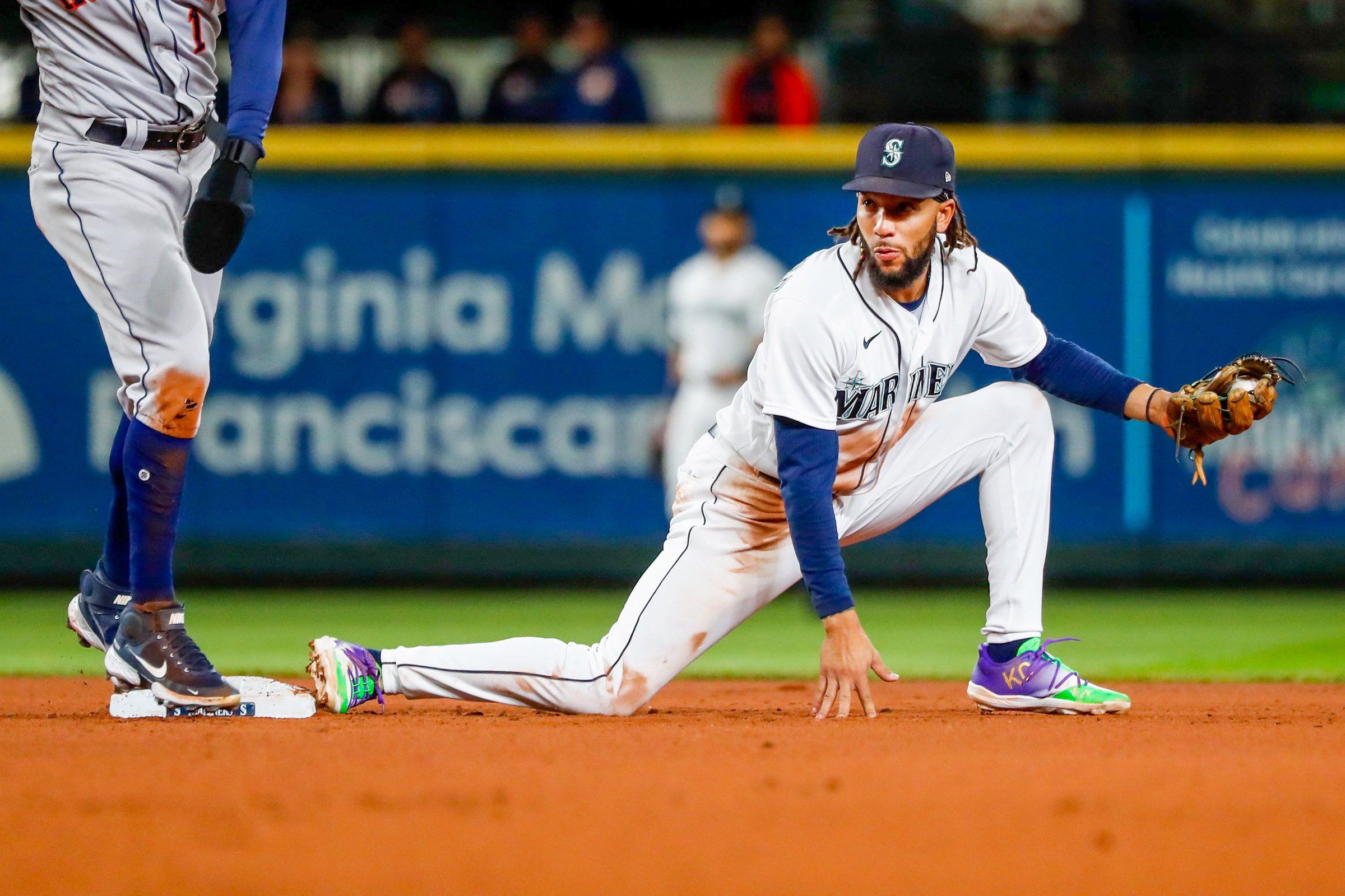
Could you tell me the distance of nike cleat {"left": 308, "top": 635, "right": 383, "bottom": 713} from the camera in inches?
169

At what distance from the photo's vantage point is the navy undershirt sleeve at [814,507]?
399 centimetres

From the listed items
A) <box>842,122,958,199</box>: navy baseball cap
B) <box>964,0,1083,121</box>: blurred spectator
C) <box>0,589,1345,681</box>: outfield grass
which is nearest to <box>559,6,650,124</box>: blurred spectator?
<box>964,0,1083,121</box>: blurred spectator

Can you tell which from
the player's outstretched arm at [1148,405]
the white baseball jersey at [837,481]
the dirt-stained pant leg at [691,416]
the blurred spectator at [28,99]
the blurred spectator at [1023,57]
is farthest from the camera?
the blurred spectator at [1023,57]

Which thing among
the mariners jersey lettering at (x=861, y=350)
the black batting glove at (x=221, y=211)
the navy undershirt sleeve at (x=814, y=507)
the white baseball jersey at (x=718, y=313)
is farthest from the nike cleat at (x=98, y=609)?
the white baseball jersey at (x=718, y=313)

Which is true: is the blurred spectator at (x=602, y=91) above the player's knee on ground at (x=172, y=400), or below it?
above

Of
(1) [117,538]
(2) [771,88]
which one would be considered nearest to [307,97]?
(2) [771,88]

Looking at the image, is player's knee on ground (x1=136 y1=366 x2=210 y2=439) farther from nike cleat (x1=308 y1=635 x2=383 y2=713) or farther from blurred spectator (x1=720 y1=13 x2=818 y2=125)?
blurred spectator (x1=720 y1=13 x2=818 y2=125)

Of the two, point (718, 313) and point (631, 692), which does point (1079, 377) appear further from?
point (718, 313)

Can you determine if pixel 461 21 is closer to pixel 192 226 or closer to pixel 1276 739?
pixel 192 226

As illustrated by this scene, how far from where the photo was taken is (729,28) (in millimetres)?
11883

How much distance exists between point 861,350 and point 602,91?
216 inches

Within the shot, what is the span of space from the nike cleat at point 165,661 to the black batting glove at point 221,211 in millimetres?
873

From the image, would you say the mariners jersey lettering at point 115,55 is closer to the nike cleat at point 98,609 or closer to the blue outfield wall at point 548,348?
the nike cleat at point 98,609

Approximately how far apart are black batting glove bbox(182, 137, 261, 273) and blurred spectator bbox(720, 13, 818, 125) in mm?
5511
